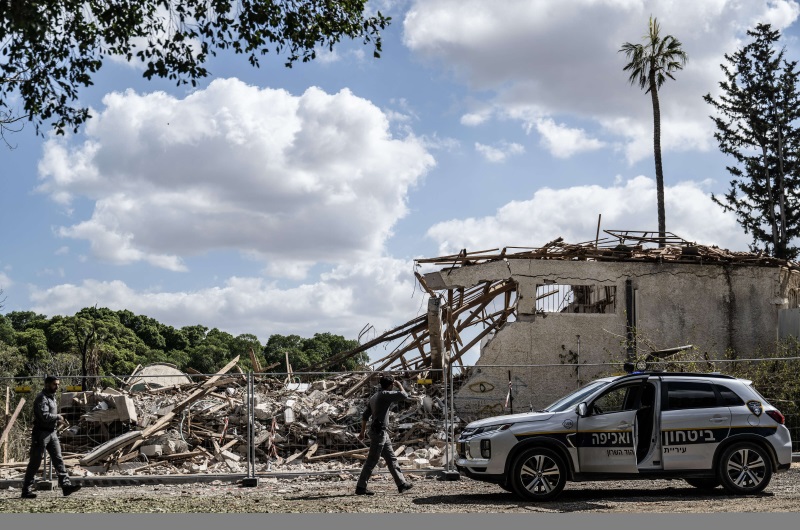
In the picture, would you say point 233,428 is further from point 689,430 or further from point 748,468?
point 748,468

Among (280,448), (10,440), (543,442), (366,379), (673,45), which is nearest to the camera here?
(543,442)

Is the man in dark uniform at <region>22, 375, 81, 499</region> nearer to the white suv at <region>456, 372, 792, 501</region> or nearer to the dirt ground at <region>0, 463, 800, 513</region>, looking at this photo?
the dirt ground at <region>0, 463, 800, 513</region>

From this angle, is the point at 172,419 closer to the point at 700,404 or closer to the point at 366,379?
the point at 366,379

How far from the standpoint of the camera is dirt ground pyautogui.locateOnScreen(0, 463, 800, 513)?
41.8ft

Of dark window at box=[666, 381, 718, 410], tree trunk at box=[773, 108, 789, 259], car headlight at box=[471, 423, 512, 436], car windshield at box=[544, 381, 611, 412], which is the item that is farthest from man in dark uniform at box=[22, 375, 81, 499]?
tree trunk at box=[773, 108, 789, 259]

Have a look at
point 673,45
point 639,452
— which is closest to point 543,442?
point 639,452

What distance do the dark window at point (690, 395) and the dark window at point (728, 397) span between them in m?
0.12

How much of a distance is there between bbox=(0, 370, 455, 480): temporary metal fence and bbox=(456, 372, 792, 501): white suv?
397 cm

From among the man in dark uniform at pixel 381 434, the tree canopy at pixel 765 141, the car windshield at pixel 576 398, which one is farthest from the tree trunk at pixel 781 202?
the man in dark uniform at pixel 381 434

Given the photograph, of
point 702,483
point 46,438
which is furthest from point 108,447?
point 702,483

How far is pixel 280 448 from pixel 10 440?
6476 mm

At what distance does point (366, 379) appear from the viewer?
23609mm

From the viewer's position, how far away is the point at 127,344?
212ft

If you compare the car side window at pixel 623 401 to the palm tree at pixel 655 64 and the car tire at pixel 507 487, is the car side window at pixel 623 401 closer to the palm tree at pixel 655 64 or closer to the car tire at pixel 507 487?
the car tire at pixel 507 487
